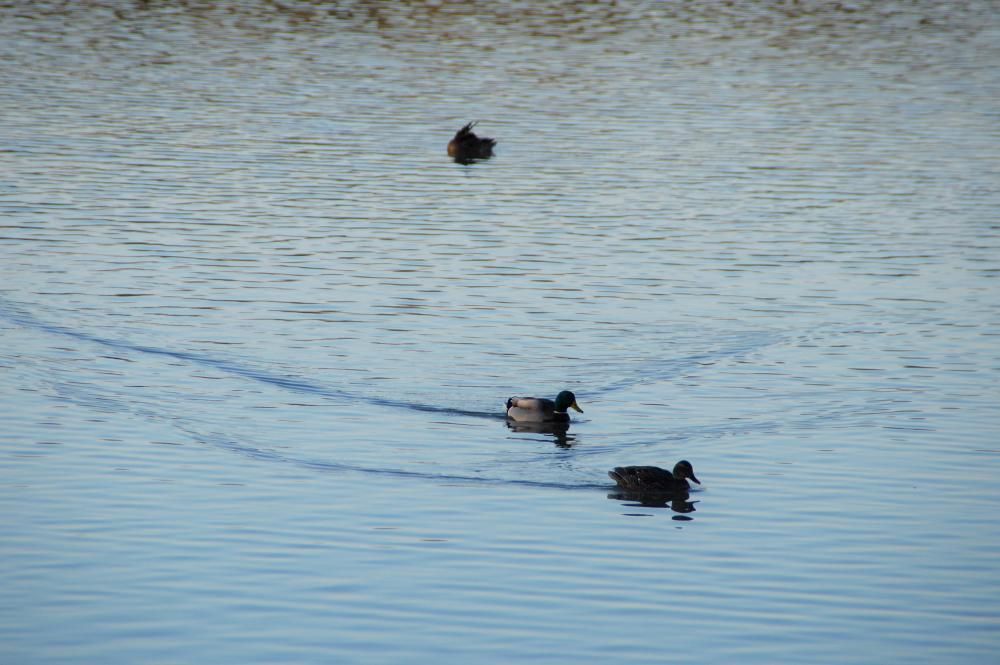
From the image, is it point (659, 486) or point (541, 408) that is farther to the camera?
point (541, 408)

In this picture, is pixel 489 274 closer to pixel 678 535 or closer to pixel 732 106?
pixel 678 535

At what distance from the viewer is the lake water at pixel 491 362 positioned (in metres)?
13.1

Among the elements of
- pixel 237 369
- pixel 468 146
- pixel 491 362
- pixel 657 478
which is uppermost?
pixel 468 146

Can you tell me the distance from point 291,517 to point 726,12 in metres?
46.6

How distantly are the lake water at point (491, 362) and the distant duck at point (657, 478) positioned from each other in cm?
33

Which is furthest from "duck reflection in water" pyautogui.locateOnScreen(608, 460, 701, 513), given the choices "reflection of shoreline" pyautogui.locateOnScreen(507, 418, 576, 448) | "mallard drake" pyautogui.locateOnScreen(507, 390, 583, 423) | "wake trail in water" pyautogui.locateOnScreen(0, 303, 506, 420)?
"wake trail in water" pyautogui.locateOnScreen(0, 303, 506, 420)

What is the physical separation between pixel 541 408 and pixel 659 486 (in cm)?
288

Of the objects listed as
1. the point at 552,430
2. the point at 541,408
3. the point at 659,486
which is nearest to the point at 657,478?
the point at 659,486

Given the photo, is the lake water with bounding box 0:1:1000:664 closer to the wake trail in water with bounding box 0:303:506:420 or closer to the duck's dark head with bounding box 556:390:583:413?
the wake trail in water with bounding box 0:303:506:420

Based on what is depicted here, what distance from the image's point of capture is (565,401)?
18781mm

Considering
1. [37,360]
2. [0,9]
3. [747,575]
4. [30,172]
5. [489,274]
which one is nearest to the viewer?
[747,575]

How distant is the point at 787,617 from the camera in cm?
1292

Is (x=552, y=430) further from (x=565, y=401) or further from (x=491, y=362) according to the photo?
(x=491, y=362)

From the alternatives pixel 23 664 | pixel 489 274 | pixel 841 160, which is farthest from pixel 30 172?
pixel 23 664
